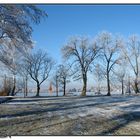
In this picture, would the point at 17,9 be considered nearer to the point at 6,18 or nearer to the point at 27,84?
the point at 6,18

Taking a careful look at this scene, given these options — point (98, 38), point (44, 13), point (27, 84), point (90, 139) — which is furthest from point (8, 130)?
point (27, 84)

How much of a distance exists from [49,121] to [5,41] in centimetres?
591

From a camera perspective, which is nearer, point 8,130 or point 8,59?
point 8,130

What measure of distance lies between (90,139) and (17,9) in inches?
272

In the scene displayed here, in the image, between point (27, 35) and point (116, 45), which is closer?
point (27, 35)

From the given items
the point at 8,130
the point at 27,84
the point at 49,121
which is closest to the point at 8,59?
the point at 49,121

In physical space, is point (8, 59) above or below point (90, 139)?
above

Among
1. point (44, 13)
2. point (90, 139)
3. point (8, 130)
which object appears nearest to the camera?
point (90, 139)

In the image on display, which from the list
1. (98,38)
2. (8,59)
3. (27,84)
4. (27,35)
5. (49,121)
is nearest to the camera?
(49,121)

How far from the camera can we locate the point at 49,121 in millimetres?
9312

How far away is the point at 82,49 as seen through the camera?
35.5 metres

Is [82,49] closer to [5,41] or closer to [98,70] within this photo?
[98,70]

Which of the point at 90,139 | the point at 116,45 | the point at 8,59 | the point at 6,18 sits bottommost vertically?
the point at 90,139

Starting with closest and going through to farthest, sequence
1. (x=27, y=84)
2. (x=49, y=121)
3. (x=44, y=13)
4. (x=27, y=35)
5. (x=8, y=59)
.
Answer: (x=49, y=121), (x=44, y=13), (x=27, y=35), (x=8, y=59), (x=27, y=84)
